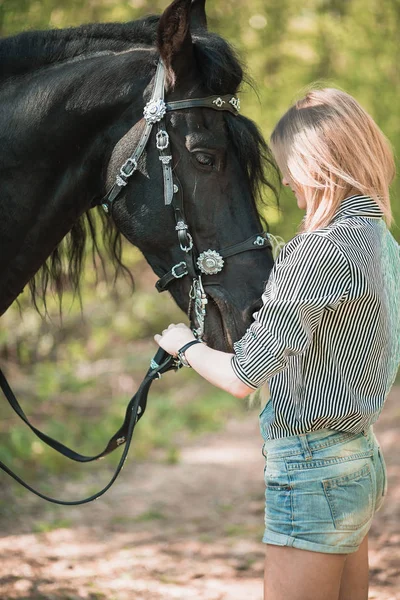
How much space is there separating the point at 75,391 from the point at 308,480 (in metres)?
5.31

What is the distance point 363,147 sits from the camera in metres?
1.90

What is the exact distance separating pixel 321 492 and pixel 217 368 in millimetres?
459

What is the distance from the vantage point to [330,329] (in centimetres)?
185

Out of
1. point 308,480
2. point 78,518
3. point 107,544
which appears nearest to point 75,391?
point 78,518

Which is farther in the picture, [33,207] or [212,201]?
[33,207]

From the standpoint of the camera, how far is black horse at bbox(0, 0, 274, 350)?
7.41 ft

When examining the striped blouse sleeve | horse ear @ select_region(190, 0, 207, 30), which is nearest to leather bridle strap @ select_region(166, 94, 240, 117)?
horse ear @ select_region(190, 0, 207, 30)

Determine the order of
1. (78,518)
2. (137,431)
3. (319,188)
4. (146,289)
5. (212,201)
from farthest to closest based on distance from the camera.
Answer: (146,289)
(137,431)
(78,518)
(212,201)
(319,188)

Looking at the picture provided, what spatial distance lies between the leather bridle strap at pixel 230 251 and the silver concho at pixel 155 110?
496 millimetres

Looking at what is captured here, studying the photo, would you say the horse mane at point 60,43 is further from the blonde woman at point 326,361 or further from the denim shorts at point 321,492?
the denim shorts at point 321,492

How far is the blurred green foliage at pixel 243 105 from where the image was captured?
5414 mm

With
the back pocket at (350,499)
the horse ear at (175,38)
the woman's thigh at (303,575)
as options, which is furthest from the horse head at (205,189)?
the woman's thigh at (303,575)

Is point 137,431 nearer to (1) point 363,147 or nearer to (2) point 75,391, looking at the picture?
(2) point 75,391

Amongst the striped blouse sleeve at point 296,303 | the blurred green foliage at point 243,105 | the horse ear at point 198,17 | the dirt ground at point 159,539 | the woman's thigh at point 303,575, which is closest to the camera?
the striped blouse sleeve at point 296,303
